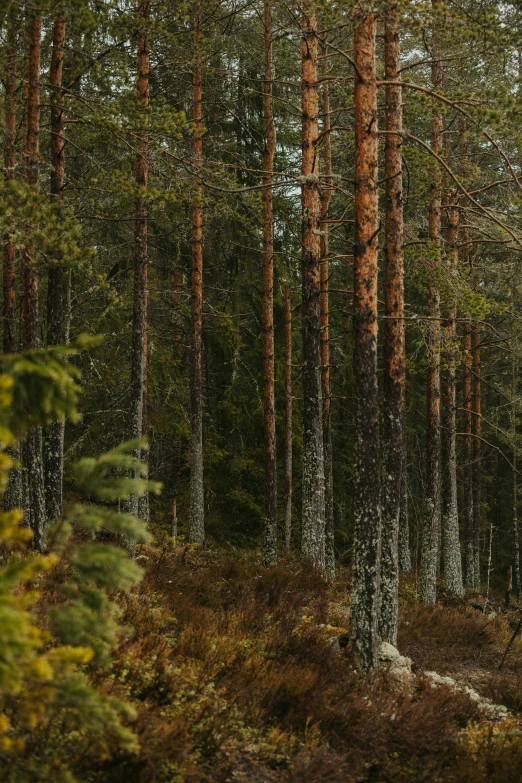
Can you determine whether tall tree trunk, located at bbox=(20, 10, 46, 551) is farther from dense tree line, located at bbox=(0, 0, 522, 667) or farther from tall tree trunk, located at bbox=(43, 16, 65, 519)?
tall tree trunk, located at bbox=(43, 16, 65, 519)

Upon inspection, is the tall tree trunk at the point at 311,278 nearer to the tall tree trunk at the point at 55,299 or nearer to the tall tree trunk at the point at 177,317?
the tall tree trunk at the point at 55,299

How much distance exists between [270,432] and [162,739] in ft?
35.5

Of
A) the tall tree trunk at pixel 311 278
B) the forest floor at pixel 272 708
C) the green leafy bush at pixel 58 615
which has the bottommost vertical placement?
the forest floor at pixel 272 708

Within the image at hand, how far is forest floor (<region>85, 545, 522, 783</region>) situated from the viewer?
5.11 metres

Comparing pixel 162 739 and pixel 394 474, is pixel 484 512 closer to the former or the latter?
pixel 394 474

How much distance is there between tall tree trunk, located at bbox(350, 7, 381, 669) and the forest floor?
2.23ft

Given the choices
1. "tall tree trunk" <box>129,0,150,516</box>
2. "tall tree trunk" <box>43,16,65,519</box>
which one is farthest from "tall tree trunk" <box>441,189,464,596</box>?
"tall tree trunk" <box>43,16,65,519</box>

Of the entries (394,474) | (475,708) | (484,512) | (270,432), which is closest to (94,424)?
(270,432)

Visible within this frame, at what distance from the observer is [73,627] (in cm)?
351

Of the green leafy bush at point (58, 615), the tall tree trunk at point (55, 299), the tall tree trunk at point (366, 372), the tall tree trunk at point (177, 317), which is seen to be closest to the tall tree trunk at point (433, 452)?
the tall tree trunk at point (366, 372)

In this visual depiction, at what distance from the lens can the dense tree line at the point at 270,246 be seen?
8008 millimetres

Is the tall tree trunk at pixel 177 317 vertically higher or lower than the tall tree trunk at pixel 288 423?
higher

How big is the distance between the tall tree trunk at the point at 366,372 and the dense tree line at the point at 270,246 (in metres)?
0.03

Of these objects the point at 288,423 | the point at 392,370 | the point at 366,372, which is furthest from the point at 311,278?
the point at 288,423
